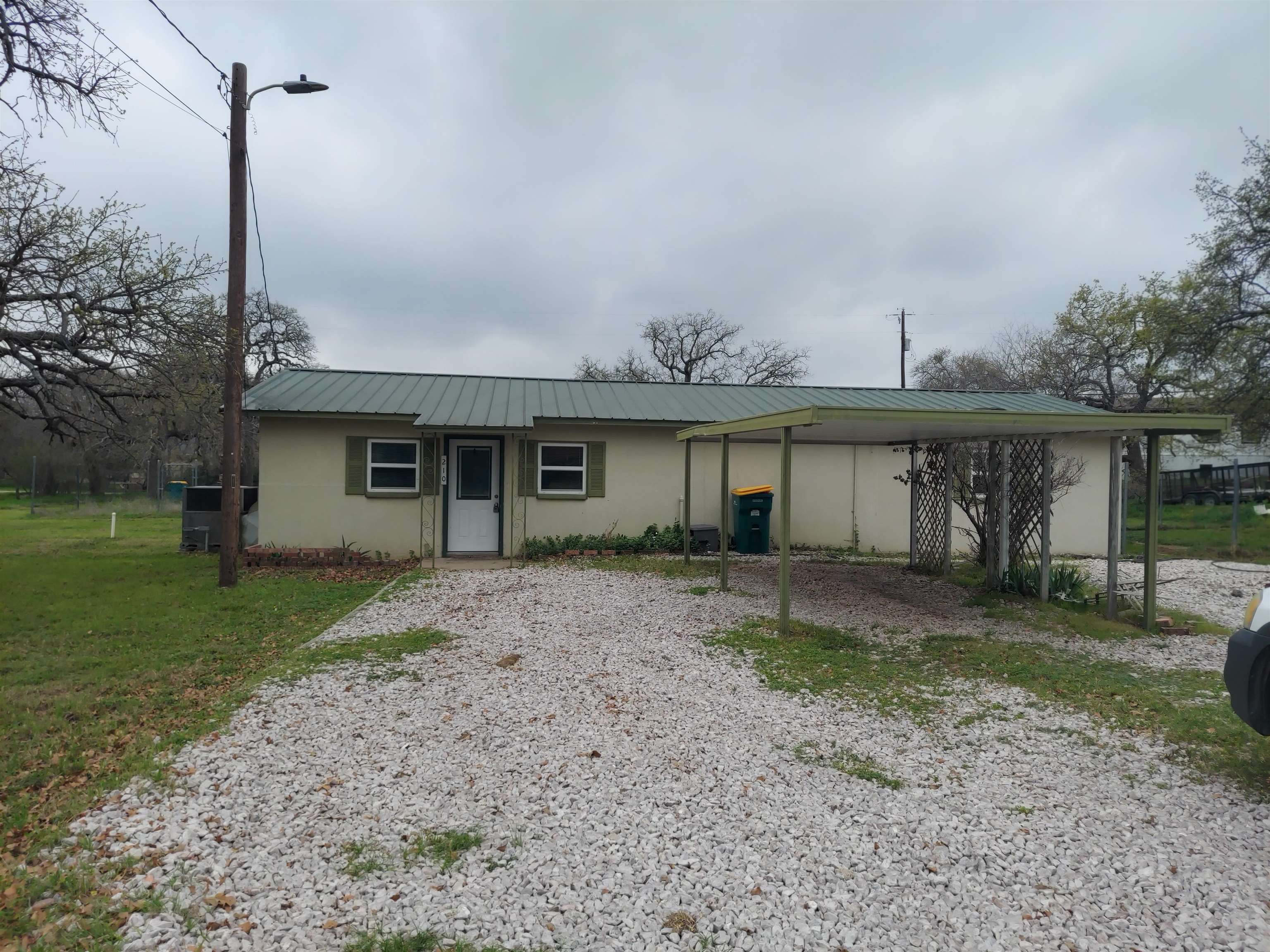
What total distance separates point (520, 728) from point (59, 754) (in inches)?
103

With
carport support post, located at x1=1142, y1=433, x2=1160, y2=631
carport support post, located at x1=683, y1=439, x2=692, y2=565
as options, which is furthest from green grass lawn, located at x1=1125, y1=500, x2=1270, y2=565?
carport support post, located at x1=683, y1=439, x2=692, y2=565

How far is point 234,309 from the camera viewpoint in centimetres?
895

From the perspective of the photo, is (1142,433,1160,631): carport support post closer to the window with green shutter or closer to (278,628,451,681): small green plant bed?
(278,628,451,681): small green plant bed

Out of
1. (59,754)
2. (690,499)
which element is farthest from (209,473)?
(59,754)

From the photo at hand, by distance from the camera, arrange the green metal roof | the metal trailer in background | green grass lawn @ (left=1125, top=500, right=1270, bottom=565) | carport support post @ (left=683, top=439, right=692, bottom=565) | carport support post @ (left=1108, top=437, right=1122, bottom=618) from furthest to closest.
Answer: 1. the metal trailer in background
2. green grass lawn @ (left=1125, top=500, right=1270, bottom=565)
3. the green metal roof
4. carport support post @ (left=683, top=439, right=692, bottom=565)
5. carport support post @ (left=1108, top=437, right=1122, bottom=618)

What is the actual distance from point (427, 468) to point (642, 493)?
3.71m

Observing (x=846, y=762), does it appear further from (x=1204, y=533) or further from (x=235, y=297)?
(x=1204, y=533)

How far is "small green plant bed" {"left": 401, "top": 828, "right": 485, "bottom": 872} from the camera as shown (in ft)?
9.76

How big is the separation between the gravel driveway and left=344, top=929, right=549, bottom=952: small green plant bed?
5 centimetres

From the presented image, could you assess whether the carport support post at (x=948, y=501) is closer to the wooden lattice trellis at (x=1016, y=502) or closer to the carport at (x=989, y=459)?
the carport at (x=989, y=459)

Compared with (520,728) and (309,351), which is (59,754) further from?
(309,351)

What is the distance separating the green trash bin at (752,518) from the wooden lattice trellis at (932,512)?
7.83ft

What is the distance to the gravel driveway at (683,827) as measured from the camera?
103 inches

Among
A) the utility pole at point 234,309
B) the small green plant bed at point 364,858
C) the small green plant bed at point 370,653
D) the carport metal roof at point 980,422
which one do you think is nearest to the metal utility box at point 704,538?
the carport metal roof at point 980,422
